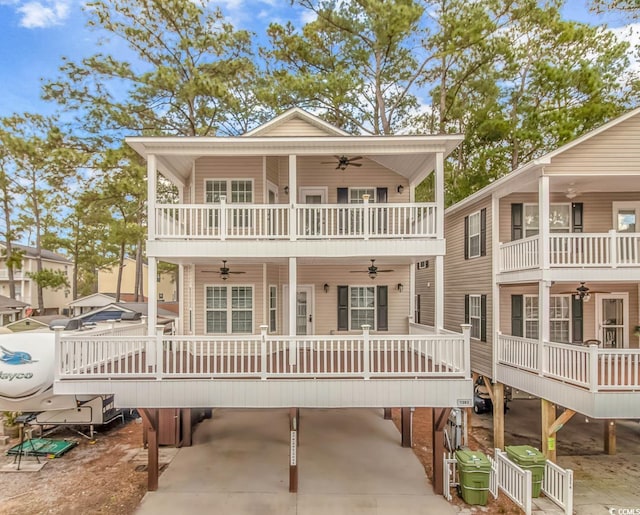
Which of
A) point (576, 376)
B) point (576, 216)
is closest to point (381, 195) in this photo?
point (576, 216)

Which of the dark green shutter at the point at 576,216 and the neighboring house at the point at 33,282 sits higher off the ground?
the dark green shutter at the point at 576,216

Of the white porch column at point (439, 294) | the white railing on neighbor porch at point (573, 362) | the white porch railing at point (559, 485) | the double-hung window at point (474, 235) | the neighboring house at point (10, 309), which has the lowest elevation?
the white porch railing at point (559, 485)

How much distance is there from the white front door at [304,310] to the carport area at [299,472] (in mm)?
3254

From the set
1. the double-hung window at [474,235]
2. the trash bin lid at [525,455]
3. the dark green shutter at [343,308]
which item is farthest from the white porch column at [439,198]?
the trash bin lid at [525,455]

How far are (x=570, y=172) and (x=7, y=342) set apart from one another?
15.1 meters

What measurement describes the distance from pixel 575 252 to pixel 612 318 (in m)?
3.91

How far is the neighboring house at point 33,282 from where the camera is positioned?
122 feet

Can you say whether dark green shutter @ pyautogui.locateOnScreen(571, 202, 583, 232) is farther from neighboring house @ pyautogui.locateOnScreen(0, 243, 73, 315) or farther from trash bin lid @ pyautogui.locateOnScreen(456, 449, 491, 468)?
neighboring house @ pyautogui.locateOnScreen(0, 243, 73, 315)

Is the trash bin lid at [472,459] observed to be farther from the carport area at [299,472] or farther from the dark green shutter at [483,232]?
the dark green shutter at [483,232]

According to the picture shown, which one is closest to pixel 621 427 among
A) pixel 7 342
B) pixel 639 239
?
pixel 639 239

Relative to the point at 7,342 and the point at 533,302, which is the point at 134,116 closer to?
the point at 7,342

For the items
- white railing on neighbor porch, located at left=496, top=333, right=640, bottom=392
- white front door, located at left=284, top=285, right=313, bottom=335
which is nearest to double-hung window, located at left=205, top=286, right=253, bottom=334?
white front door, located at left=284, top=285, right=313, bottom=335

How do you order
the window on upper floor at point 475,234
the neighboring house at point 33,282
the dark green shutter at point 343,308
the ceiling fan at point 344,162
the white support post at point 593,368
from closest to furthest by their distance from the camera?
the white support post at point 593,368
the ceiling fan at point 344,162
the dark green shutter at point 343,308
the window on upper floor at point 475,234
the neighboring house at point 33,282

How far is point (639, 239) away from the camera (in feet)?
34.5
